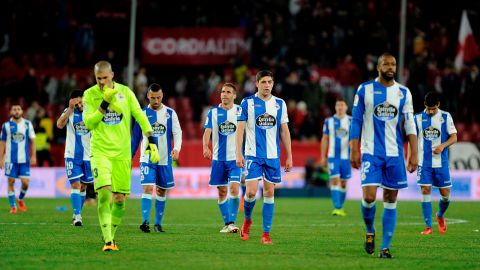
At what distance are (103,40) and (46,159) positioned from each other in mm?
6984

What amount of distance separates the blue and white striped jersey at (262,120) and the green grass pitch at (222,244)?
4.93 feet

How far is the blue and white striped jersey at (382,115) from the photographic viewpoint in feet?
40.4

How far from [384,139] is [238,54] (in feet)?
78.1

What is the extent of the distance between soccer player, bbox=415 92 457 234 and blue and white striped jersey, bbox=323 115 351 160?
6310mm

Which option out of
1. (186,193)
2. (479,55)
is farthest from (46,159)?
(479,55)

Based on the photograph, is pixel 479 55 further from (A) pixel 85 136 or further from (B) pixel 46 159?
(A) pixel 85 136

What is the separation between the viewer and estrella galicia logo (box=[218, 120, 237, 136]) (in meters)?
17.4

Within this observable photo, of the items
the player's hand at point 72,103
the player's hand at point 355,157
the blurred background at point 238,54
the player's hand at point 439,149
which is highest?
the blurred background at point 238,54

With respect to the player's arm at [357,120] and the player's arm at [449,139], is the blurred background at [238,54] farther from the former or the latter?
the player's arm at [357,120]

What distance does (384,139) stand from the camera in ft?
40.5

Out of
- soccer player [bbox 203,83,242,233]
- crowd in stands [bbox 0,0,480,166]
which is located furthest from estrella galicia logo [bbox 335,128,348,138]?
crowd in stands [bbox 0,0,480,166]

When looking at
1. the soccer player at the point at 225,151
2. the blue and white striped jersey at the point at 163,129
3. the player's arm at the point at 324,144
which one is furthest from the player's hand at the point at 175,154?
the player's arm at the point at 324,144

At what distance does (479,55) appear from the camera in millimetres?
35438

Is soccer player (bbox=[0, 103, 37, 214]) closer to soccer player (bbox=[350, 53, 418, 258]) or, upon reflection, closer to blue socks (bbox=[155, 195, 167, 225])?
blue socks (bbox=[155, 195, 167, 225])
